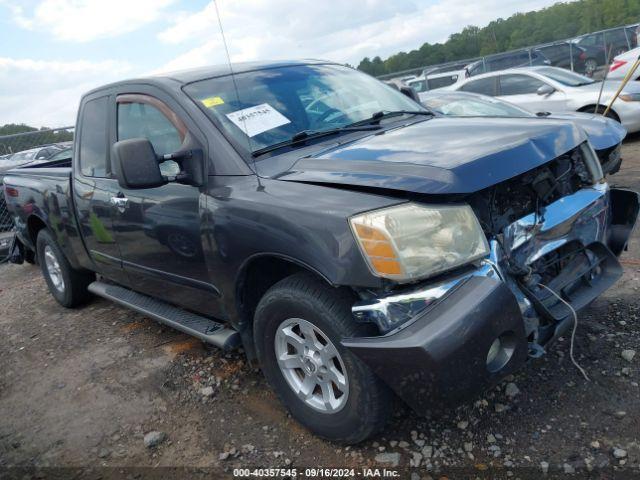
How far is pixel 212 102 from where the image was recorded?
3.10m

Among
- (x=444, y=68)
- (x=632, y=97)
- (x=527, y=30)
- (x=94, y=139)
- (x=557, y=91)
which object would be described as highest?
(x=527, y=30)

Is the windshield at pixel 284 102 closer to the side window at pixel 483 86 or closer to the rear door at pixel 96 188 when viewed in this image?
the rear door at pixel 96 188

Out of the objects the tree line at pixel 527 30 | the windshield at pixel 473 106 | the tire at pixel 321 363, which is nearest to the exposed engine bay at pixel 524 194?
the tire at pixel 321 363

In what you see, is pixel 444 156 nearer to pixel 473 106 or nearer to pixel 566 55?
pixel 473 106

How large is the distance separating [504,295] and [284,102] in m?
1.75

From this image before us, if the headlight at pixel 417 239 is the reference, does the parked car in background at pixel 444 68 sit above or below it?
above

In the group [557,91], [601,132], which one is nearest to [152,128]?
[601,132]

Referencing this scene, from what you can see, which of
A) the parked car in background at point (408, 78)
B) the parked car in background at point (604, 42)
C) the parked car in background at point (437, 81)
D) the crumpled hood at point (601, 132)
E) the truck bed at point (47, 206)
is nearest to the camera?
the truck bed at point (47, 206)

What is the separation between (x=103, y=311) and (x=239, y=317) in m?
2.69

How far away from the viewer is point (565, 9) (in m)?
26.3

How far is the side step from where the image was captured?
3.04 m

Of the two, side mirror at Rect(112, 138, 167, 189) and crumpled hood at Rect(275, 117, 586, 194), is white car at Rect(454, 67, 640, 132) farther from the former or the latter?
side mirror at Rect(112, 138, 167, 189)

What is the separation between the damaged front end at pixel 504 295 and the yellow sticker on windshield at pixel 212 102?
58.7 inches

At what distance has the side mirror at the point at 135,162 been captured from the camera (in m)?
2.75
